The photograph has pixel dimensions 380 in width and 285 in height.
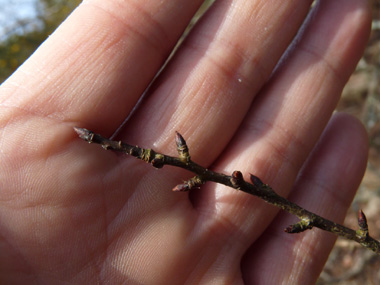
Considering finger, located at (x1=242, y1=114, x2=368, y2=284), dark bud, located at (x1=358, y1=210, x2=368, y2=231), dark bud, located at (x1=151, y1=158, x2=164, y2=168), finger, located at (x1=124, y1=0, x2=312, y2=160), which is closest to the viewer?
dark bud, located at (x1=151, y1=158, x2=164, y2=168)

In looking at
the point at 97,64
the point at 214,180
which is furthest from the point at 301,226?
the point at 97,64

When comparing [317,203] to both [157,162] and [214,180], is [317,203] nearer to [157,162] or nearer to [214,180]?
[214,180]

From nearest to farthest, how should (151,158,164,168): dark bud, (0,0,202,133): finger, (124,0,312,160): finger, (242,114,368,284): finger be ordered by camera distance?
(151,158,164,168): dark bud, (0,0,202,133): finger, (124,0,312,160): finger, (242,114,368,284): finger

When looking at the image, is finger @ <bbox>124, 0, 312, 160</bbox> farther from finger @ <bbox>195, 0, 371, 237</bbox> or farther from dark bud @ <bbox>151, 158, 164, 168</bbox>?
dark bud @ <bbox>151, 158, 164, 168</bbox>

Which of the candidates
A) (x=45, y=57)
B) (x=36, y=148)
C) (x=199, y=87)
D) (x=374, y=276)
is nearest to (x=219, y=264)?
(x=199, y=87)

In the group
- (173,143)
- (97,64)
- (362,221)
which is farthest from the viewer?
(173,143)

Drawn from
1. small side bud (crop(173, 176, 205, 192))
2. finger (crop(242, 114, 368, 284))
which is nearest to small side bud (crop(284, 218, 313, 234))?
small side bud (crop(173, 176, 205, 192))

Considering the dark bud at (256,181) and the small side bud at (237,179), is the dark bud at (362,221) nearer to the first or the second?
the dark bud at (256,181)
